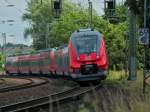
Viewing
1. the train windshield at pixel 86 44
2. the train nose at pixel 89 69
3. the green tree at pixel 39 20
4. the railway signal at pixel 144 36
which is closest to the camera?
the railway signal at pixel 144 36

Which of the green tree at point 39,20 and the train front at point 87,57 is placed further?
the green tree at point 39,20

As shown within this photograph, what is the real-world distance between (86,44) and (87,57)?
0.91 meters

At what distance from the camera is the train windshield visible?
109 feet

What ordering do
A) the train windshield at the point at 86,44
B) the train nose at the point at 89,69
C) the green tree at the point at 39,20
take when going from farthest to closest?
the green tree at the point at 39,20 → the train windshield at the point at 86,44 → the train nose at the point at 89,69

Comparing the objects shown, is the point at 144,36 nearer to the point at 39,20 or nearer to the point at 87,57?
the point at 87,57

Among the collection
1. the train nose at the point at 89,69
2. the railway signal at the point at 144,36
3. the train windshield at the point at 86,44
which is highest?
the railway signal at the point at 144,36

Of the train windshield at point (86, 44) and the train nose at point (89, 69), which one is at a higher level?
the train windshield at point (86, 44)

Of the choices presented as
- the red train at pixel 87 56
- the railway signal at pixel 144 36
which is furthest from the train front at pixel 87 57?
the railway signal at pixel 144 36

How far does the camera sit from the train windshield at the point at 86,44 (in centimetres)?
3331

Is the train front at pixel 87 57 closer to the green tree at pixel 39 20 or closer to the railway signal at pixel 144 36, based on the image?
the railway signal at pixel 144 36

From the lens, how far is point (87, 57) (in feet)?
108

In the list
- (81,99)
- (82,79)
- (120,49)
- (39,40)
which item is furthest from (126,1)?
(39,40)

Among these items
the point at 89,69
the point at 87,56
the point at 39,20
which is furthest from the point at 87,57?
the point at 39,20

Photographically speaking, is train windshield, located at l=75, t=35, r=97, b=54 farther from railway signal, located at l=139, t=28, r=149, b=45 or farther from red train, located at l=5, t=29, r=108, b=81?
railway signal, located at l=139, t=28, r=149, b=45
